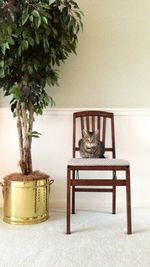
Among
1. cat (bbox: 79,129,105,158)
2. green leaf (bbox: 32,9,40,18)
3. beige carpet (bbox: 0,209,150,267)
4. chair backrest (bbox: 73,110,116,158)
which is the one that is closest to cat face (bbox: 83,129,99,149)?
cat (bbox: 79,129,105,158)

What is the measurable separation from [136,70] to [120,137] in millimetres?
626

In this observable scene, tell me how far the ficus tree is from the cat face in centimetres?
43

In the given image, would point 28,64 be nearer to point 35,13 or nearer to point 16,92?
point 16,92

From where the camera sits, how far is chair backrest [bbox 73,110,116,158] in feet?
8.09

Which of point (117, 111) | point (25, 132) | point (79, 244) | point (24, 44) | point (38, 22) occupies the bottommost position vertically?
point (79, 244)

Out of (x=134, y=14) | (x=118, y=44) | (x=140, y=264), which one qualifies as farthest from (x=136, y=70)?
(x=140, y=264)

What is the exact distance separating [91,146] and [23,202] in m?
0.69

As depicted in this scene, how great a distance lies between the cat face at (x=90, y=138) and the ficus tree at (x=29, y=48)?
43 centimetres

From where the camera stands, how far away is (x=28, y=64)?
2.14m

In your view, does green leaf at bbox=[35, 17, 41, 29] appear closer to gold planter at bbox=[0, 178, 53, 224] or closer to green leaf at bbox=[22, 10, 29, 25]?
green leaf at bbox=[22, 10, 29, 25]

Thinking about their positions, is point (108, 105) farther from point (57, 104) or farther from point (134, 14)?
point (134, 14)

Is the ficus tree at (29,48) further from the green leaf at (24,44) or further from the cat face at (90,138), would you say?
the cat face at (90,138)

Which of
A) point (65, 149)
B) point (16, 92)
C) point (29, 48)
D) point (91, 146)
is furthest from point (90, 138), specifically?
point (29, 48)

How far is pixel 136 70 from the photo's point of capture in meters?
2.58
